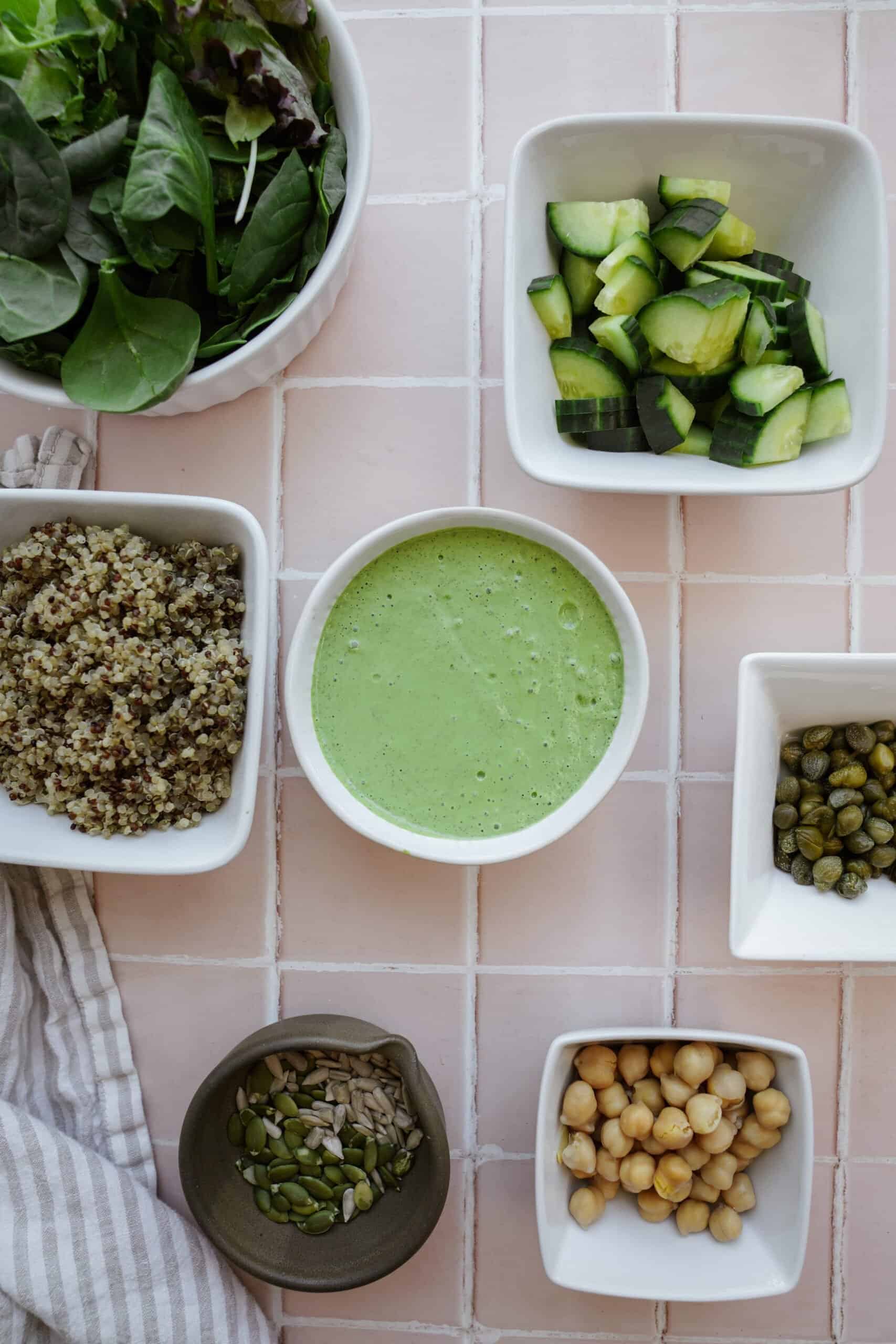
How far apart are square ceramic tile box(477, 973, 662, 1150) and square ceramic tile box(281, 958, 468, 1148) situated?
0.03 m

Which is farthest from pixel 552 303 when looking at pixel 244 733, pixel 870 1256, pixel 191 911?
pixel 870 1256

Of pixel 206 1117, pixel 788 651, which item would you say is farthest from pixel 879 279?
pixel 206 1117

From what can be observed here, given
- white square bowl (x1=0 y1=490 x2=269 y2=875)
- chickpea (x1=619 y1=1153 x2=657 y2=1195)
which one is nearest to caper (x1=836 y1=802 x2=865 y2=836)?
chickpea (x1=619 y1=1153 x2=657 y2=1195)

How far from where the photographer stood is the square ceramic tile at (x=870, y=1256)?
4.60ft

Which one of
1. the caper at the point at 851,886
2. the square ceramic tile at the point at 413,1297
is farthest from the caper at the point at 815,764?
the square ceramic tile at the point at 413,1297

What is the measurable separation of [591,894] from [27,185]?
103cm

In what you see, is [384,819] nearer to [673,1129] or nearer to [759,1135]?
[673,1129]

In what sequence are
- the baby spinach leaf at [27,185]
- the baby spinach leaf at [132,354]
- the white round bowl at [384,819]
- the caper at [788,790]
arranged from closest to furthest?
the baby spinach leaf at [27,185]
the baby spinach leaf at [132,354]
the white round bowl at [384,819]
the caper at [788,790]

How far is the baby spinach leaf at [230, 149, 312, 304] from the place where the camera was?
1.07m

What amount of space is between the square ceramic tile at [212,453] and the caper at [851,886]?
0.84m

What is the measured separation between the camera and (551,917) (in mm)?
1364

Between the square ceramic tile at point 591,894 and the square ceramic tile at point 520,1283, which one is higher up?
the square ceramic tile at point 591,894

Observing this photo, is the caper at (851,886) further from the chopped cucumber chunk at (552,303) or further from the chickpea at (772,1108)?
the chopped cucumber chunk at (552,303)

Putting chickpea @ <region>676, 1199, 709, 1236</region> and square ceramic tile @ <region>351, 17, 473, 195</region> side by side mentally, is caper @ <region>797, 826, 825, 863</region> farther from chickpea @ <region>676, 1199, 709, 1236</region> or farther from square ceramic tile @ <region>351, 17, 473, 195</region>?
square ceramic tile @ <region>351, 17, 473, 195</region>
